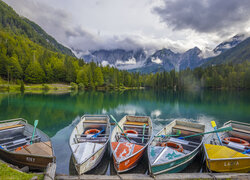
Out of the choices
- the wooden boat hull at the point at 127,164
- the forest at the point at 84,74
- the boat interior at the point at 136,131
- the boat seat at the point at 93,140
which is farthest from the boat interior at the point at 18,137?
the forest at the point at 84,74

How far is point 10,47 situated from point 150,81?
132 m

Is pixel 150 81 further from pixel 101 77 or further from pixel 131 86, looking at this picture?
pixel 101 77

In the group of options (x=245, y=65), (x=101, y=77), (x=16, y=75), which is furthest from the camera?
(x=245, y=65)

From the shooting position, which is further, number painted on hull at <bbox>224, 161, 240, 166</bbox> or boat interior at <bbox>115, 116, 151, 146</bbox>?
boat interior at <bbox>115, 116, 151, 146</bbox>

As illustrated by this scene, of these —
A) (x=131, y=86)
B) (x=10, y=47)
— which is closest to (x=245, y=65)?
(x=131, y=86)

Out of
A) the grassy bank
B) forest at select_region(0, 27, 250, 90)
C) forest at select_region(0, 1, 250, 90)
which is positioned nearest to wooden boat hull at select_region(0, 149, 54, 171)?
the grassy bank

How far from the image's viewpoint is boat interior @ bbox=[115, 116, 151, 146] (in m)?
12.6

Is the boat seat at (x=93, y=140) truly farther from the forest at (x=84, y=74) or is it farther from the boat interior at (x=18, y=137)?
the forest at (x=84, y=74)

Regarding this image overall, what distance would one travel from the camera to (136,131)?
50.2 feet

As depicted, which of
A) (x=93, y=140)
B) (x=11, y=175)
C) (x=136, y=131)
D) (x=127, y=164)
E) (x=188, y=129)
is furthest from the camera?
(x=136, y=131)

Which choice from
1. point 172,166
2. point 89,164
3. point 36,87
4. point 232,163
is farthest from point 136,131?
point 36,87

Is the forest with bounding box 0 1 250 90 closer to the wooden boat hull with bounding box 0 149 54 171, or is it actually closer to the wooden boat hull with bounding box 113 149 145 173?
the wooden boat hull with bounding box 0 149 54 171

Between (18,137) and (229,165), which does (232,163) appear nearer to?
(229,165)

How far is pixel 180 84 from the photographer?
5787 inches
